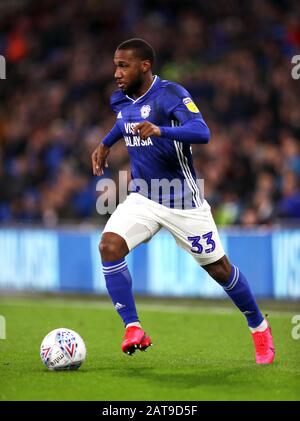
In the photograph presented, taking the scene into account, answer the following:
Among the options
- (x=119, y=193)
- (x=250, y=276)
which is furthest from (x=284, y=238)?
(x=119, y=193)

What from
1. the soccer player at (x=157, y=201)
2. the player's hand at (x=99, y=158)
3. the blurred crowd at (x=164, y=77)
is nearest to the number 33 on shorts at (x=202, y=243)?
the soccer player at (x=157, y=201)

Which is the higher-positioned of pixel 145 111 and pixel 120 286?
pixel 145 111

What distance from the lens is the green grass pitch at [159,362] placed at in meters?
6.25

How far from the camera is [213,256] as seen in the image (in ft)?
24.4

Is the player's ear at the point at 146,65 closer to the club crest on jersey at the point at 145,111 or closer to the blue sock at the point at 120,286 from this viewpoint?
the club crest on jersey at the point at 145,111

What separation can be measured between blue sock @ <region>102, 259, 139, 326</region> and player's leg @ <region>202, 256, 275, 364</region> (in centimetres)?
69

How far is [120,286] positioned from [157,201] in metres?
0.74

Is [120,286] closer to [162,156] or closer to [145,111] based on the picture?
[162,156]

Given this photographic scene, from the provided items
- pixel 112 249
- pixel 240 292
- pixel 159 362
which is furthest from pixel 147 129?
pixel 159 362

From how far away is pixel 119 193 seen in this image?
1517 cm

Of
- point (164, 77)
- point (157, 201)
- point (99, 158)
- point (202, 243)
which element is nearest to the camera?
point (202, 243)

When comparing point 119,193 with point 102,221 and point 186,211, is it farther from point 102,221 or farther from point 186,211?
point 186,211

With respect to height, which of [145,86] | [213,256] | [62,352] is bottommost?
[62,352]
